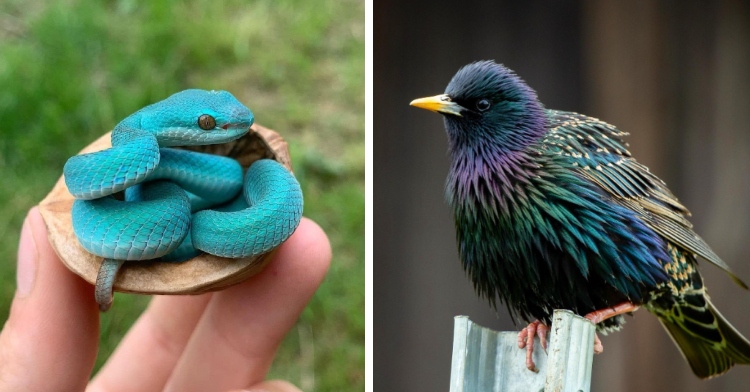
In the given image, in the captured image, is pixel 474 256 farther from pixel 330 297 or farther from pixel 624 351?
pixel 330 297

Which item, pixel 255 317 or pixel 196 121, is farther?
pixel 255 317

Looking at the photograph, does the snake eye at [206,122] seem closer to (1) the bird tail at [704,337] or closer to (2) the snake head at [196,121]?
(2) the snake head at [196,121]

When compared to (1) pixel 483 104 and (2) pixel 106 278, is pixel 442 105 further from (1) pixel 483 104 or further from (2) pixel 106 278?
(2) pixel 106 278

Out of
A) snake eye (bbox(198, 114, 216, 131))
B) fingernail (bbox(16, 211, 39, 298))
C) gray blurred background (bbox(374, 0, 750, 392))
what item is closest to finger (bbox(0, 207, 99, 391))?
fingernail (bbox(16, 211, 39, 298))

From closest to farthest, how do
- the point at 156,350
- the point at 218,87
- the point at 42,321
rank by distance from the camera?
1. the point at 42,321
2. the point at 156,350
3. the point at 218,87

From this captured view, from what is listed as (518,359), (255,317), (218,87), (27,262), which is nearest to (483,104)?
(518,359)
